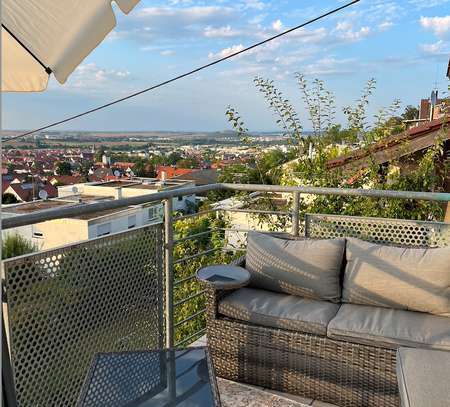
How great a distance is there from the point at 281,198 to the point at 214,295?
2.99 m

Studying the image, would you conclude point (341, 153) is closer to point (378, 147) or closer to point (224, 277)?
point (378, 147)

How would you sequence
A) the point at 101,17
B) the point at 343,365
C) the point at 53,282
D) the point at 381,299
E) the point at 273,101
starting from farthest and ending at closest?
the point at 273,101 → the point at 381,299 → the point at 343,365 → the point at 53,282 → the point at 101,17

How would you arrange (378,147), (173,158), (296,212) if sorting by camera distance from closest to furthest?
1. (296,212)
2. (378,147)
3. (173,158)

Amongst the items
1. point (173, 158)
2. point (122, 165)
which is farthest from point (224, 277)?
point (122, 165)

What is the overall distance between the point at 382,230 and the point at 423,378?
1.74 meters

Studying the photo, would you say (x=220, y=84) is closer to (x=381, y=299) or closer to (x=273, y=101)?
(x=273, y=101)

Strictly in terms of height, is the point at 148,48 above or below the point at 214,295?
above

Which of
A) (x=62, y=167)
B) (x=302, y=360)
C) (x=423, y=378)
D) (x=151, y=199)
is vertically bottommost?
(x=302, y=360)

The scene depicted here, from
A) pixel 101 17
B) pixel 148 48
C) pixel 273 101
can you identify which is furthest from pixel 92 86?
pixel 101 17

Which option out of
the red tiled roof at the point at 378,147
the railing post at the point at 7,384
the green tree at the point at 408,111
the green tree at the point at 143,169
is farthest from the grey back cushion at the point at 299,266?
the green tree at the point at 143,169

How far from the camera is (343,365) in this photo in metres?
2.42

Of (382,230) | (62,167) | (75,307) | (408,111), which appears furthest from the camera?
(62,167)

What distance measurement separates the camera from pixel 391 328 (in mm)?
2375

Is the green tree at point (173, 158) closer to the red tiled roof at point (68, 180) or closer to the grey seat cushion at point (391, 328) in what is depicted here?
the red tiled roof at point (68, 180)
